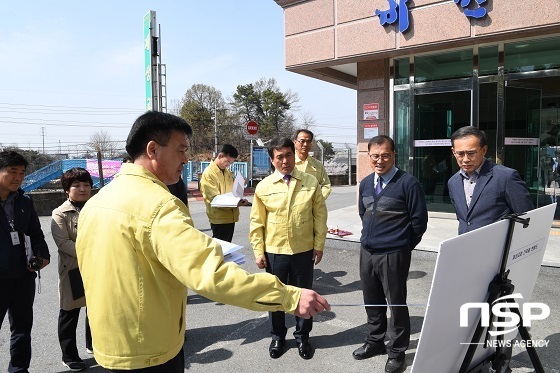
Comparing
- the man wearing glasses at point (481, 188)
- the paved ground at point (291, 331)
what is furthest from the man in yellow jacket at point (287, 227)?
the man wearing glasses at point (481, 188)

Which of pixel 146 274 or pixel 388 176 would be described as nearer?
pixel 146 274

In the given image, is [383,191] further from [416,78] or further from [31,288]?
[416,78]

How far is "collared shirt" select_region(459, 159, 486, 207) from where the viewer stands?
2.97 m

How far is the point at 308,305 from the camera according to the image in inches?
61.8

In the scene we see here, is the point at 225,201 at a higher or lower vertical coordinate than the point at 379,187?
lower

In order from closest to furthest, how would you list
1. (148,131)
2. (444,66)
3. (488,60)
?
(148,131), (488,60), (444,66)

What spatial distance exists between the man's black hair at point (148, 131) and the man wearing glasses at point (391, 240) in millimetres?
1935

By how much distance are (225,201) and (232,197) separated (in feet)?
0.40

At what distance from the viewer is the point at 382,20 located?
7.83 metres

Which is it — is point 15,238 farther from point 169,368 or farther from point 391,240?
point 391,240

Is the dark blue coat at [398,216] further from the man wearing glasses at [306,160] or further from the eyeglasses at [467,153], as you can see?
the man wearing glasses at [306,160]

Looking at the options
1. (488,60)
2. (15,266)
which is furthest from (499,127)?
(15,266)

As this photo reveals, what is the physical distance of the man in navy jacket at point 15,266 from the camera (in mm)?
2869

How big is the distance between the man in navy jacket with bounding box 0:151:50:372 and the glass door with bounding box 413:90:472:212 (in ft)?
24.8
